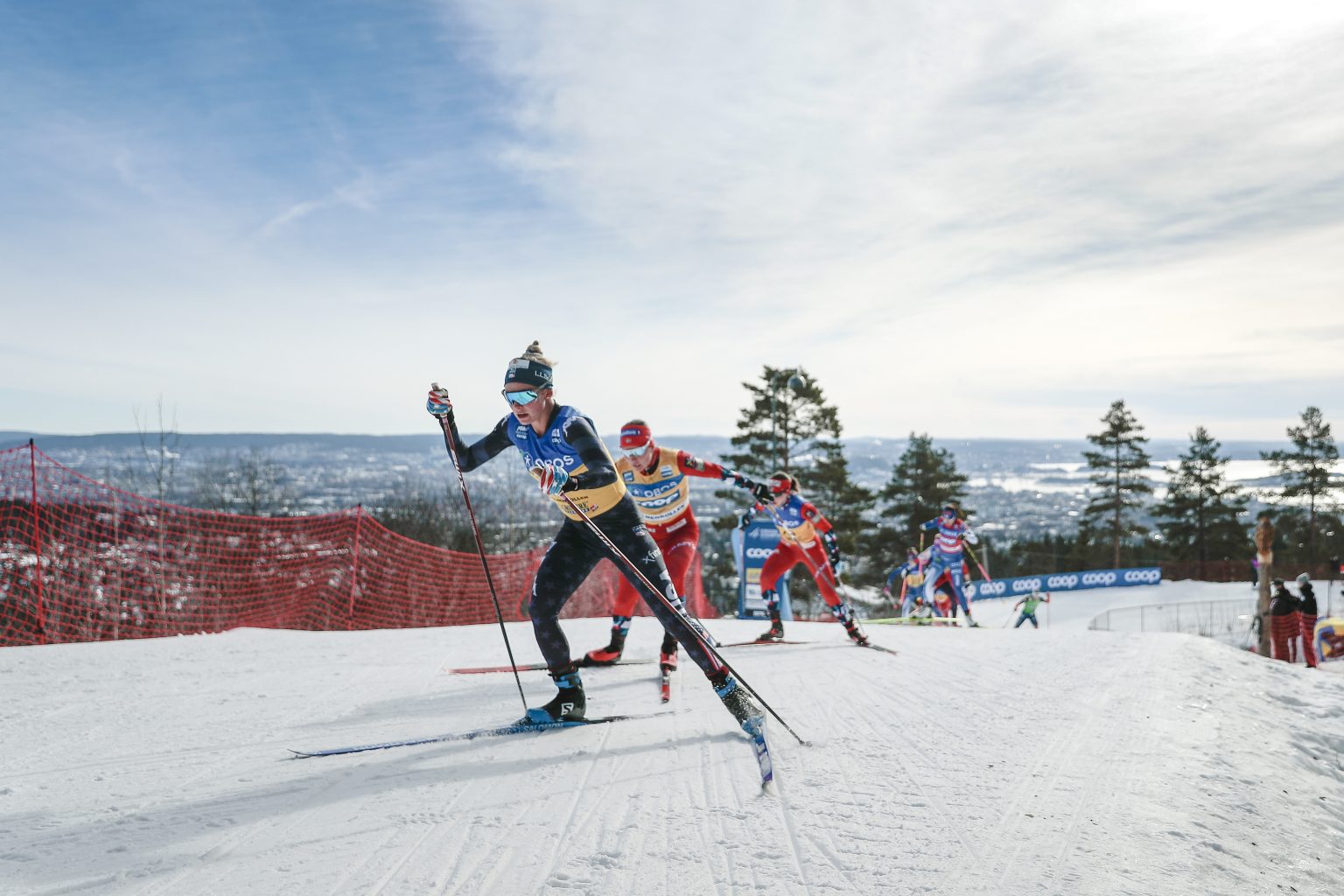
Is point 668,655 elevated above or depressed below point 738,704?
below

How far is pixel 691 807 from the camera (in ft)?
10.5

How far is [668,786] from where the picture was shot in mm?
3461

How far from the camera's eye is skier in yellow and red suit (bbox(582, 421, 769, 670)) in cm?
668

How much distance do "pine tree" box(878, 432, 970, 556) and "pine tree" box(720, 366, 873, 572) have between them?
8.71 m

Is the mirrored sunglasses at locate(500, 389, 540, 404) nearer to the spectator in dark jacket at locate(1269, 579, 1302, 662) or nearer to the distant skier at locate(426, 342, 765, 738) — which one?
the distant skier at locate(426, 342, 765, 738)

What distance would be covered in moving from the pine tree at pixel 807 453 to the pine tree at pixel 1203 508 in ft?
88.9

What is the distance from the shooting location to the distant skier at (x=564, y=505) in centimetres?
427

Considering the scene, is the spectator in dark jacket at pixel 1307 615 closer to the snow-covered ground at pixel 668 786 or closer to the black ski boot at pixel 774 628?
the snow-covered ground at pixel 668 786

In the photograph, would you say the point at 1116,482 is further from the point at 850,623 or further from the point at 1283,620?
the point at 850,623

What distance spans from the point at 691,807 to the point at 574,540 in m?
1.89

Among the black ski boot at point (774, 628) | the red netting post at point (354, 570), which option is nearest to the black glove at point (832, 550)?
the black ski boot at point (774, 628)

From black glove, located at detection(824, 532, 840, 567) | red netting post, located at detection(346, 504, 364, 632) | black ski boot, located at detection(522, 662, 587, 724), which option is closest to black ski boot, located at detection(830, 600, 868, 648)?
black glove, located at detection(824, 532, 840, 567)

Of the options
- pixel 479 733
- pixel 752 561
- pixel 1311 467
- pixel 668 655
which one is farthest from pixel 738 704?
pixel 1311 467

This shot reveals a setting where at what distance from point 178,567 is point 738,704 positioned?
1555cm
